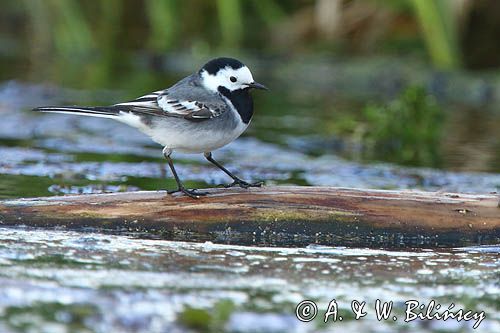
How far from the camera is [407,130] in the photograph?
898cm

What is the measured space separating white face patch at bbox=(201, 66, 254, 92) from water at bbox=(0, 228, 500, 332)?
3.81 ft

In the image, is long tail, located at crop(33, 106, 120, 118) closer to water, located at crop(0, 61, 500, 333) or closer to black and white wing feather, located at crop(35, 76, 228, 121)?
black and white wing feather, located at crop(35, 76, 228, 121)

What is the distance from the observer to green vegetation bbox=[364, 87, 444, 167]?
8688mm

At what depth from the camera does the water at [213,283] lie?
378 cm

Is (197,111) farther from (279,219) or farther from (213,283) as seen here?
(213,283)

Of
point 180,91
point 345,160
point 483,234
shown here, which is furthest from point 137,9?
point 483,234

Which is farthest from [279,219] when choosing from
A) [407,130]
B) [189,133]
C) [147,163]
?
[407,130]

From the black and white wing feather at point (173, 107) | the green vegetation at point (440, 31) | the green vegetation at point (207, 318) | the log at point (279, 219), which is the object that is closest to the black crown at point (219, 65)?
the black and white wing feather at point (173, 107)

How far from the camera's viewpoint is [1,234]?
4992 mm

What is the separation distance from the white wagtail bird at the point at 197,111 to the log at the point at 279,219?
0.35 meters

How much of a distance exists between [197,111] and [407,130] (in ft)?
12.0

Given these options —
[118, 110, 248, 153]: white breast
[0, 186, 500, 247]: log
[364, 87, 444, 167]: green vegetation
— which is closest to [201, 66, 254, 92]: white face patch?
[118, 110, 248, 153]: white breast

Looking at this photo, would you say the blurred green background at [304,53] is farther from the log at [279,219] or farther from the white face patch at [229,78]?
the log at [279,219]

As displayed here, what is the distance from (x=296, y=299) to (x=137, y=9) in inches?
531
